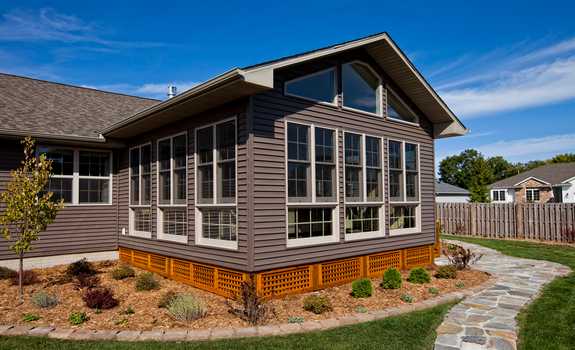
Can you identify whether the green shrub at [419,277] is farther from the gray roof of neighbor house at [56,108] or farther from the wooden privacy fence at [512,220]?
the wooden privacy fence at [512,220]

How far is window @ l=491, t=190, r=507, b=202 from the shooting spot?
38.7 m

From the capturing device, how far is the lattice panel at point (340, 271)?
25.0 feet

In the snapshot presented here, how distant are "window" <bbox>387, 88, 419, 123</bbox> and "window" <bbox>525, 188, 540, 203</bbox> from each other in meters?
31.3

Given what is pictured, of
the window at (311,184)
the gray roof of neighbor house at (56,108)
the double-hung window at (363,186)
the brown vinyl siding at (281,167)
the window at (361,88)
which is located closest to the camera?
the brown vinyl siding at (281,167)

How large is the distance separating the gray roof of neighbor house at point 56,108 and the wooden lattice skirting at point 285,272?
402 centimetres

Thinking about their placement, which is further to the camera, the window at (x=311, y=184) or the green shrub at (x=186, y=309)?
the window at (x=311, y=184)

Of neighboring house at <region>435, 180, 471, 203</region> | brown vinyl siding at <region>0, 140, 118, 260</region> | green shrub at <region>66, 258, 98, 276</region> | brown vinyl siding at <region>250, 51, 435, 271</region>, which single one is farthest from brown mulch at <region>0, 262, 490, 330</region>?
neighboring house at <region>435, 180, 471, 203</region>

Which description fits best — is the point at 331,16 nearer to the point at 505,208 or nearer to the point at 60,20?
the point at 60,20

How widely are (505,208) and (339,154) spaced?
42.1 feet

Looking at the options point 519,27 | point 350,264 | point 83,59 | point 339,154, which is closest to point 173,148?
point 339,154

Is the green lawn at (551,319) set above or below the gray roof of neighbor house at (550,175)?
below

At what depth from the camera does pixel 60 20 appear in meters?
11.6

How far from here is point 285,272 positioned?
696 centimetres

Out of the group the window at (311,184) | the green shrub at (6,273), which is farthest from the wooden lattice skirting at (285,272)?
the green shrub at (6,273)
